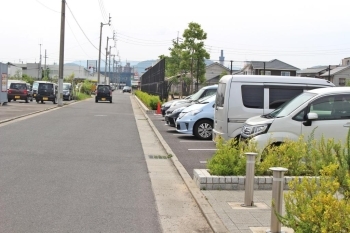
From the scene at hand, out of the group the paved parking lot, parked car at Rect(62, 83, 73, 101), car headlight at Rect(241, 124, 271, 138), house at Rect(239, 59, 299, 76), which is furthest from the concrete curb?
parked car at Rect(62, 83, 73, 101)

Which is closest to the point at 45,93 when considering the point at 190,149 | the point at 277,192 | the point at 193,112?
the point at 193,112

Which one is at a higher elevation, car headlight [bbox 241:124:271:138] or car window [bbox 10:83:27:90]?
car window [bbox 10:83:27:90]

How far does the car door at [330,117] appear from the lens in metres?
10.3

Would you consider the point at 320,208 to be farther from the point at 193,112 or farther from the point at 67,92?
the point at 67,92

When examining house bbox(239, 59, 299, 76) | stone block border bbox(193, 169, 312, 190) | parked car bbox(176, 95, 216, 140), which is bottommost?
stone block border bbox(193, 169, 312, 190)

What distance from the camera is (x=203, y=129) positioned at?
16.5 metres

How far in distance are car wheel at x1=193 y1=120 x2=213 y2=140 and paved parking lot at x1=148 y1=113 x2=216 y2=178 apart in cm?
24

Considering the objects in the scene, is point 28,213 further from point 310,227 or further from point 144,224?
point 310,227

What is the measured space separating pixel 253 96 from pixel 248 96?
0.14 m

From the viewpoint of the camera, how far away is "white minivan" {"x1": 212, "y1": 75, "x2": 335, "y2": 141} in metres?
12.6

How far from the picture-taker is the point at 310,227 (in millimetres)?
4551

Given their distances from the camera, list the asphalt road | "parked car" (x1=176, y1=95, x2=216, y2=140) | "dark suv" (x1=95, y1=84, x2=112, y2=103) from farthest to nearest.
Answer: "dark suv" (x1=95, y1=84, x2=112, y2=103), "parked car" (x1=176, y1=95, x2=216, y2=140), the asphalt road

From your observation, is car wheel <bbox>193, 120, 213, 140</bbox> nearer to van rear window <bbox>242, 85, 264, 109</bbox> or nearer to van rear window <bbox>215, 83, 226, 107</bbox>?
van rear window <bbox>215, 83, 226, 107</bbox>

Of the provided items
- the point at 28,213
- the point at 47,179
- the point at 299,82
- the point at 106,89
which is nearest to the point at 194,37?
the point at 106,89
